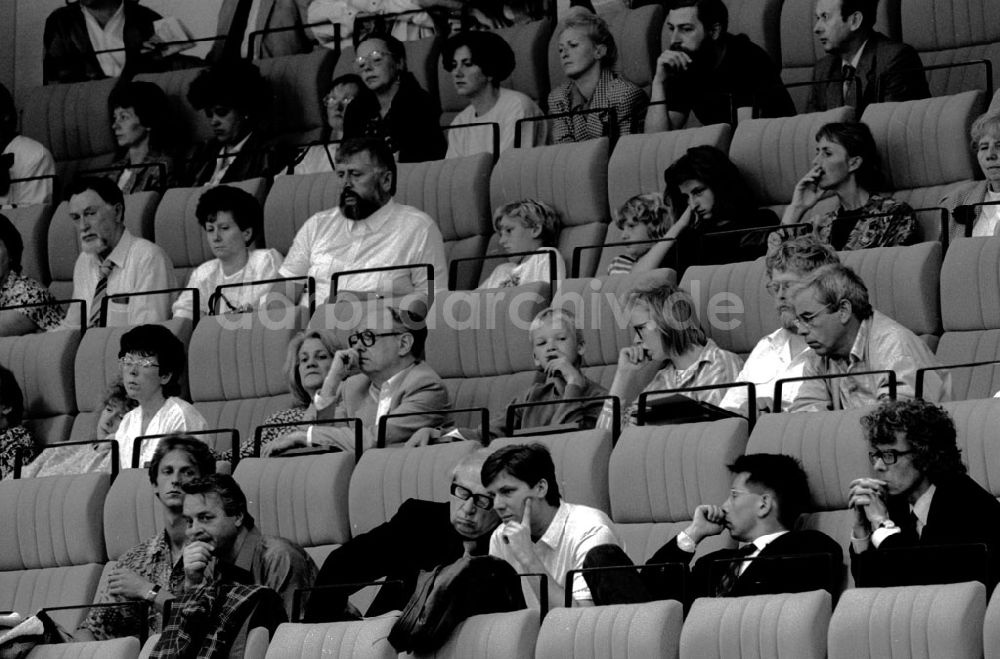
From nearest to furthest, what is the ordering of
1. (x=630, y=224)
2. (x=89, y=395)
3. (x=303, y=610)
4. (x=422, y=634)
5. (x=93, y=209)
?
(x=422, y=634)
(x=303, y=610)
(x=630, y=224)
(x=89, y=395)
(x=93, y=209)

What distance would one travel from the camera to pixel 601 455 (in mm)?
6234

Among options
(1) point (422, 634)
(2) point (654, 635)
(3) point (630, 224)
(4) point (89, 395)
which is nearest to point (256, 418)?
(4) point (89, 395)

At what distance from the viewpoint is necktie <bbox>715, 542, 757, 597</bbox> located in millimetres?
5367

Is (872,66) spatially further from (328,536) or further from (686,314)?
(328,536)

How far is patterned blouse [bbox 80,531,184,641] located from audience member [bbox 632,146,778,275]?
1791 mm

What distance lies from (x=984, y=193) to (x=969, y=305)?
0.63 m

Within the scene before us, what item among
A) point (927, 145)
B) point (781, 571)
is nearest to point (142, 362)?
point (927, 145)

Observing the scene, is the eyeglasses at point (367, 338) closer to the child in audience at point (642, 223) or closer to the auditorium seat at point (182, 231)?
the child in audience at point (642, 223)

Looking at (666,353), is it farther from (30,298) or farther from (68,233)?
(68,233)

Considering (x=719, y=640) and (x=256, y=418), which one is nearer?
(x=719, y=640)

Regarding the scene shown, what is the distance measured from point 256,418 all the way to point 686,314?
1.88 m

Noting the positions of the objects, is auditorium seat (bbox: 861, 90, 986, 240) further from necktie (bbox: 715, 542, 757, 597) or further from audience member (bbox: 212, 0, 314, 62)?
audience member (bbox: 212, 0, 314, 62)

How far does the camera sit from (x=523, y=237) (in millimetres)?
7992

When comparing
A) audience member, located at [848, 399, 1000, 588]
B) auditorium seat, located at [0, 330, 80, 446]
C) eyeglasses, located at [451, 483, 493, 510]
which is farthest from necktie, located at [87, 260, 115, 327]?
audience member, located at [848, 399, 1000, 588]
